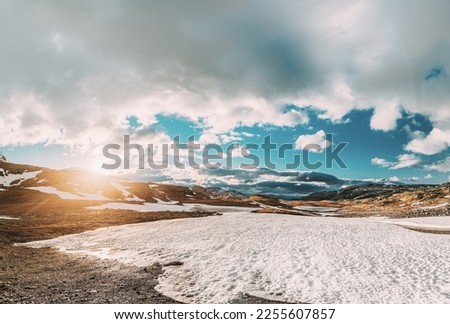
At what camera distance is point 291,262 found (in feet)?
69.5

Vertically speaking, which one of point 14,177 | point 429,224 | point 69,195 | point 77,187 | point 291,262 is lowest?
point 429,224

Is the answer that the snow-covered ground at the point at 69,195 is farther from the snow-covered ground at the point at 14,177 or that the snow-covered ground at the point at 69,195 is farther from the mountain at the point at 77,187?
the snow-covered ground at the point at 14,177

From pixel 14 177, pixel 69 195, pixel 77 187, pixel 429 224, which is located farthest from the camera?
pixel 14 177

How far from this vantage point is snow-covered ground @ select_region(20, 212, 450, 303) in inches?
639

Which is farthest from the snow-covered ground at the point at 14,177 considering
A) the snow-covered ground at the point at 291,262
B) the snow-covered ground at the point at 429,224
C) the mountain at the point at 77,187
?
the snow-covered ground at the point at 429,224

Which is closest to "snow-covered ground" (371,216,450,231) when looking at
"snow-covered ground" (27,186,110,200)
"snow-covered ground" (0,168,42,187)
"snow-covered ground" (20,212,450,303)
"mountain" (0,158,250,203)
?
"snow-covered ground" (20,212,450,303)

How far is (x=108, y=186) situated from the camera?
11394 cm

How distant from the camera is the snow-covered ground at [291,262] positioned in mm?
16234

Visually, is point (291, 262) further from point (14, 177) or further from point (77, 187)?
point (14, 177)

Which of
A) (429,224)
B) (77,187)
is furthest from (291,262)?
(77,187)

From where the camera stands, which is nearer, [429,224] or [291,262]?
[291,262]

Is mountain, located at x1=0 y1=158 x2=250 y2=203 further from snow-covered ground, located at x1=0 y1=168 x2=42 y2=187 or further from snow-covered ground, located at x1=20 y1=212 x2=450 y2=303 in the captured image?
snow-covered ground, located at x1=20 y1=212 x2=450 y2=303
